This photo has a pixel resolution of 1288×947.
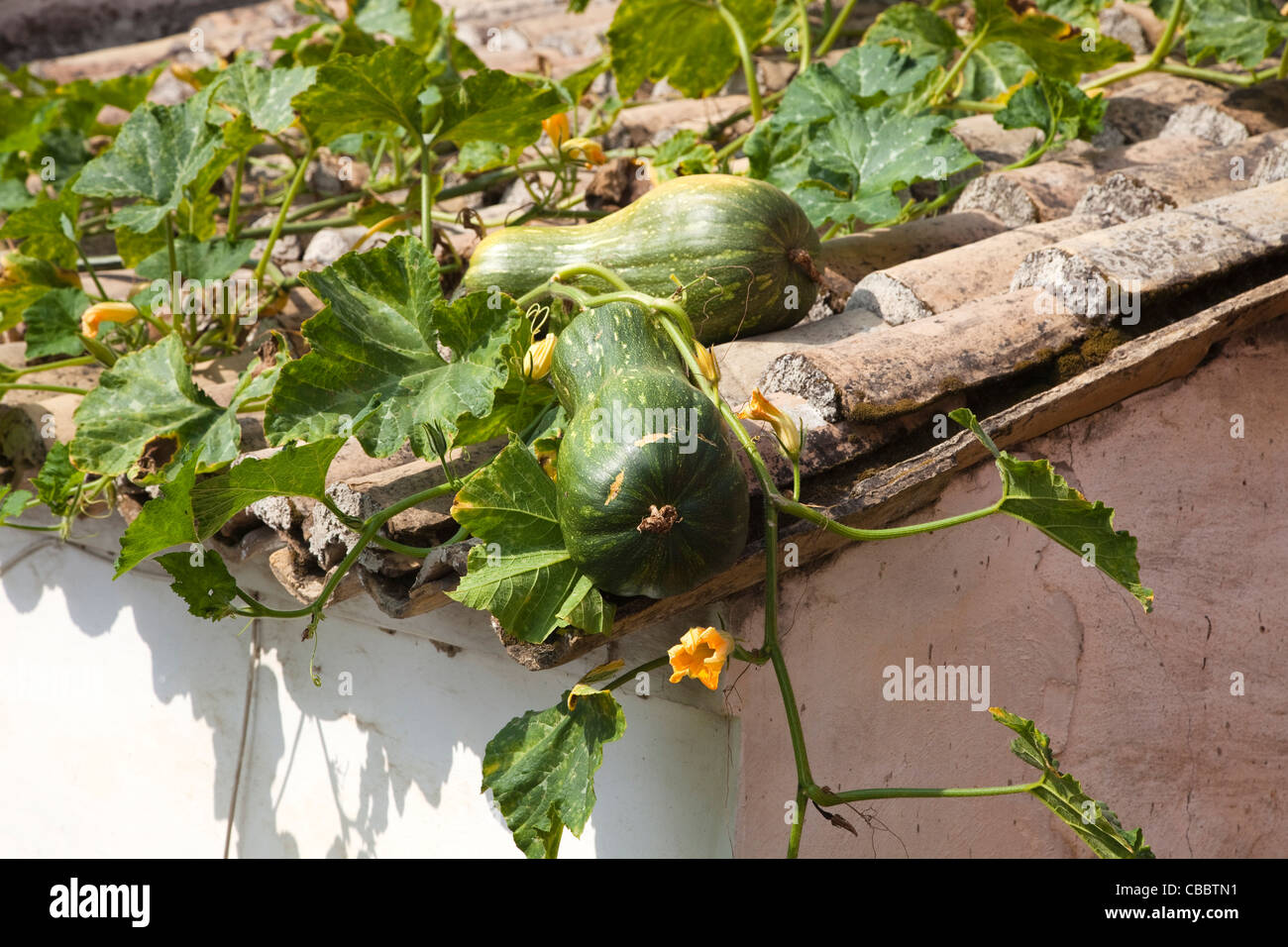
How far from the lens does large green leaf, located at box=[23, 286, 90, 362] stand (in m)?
2.44

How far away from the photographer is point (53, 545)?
2752 millimetres

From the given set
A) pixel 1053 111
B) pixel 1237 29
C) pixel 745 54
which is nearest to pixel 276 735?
pixel 745 54

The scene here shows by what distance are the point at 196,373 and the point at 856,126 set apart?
1.44 m

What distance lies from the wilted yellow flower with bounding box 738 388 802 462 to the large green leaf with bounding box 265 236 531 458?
324mm

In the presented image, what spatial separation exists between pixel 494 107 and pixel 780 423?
0.90 m

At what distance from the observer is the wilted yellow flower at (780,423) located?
1.53 m

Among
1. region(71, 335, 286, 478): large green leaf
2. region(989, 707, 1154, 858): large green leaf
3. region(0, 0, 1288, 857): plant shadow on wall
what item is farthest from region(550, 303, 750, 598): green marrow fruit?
region(71, 335, 286, 478): large green leaf

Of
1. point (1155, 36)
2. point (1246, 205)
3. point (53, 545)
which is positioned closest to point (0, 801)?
point (53, 545)

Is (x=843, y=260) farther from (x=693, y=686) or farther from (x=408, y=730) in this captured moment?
(x=408, y=730)

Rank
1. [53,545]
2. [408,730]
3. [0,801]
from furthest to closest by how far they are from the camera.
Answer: [0,801] < [53,545] < [408,730]

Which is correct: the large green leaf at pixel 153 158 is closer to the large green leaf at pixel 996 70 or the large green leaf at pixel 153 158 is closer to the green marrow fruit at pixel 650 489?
the green marrow fruit at pixel 650 489

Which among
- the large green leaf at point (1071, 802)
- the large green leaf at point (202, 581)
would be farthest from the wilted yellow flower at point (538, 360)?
the large green leaf at point (1071, 802)

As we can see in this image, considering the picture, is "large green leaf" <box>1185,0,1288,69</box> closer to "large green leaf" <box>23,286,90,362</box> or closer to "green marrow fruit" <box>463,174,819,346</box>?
"green marrow fruit" <box>463,174,819,346</box>

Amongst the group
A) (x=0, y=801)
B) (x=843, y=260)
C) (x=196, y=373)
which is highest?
(x=843, y=260)
